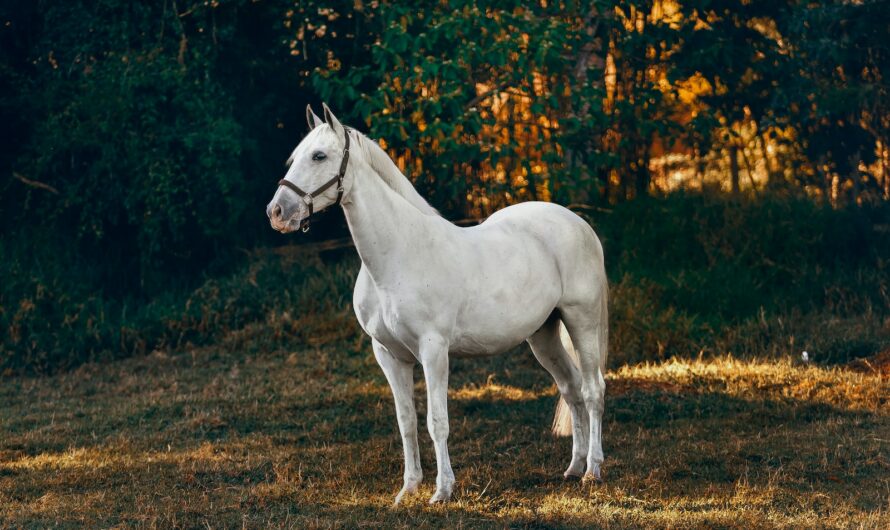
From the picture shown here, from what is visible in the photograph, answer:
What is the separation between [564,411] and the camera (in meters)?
7.26

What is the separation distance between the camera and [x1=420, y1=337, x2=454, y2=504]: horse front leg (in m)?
5.73

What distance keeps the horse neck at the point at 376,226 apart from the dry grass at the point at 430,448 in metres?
1.27

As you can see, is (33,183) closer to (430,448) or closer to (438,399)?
(430,448)

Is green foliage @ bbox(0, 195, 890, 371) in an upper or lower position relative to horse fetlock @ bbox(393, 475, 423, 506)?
upper

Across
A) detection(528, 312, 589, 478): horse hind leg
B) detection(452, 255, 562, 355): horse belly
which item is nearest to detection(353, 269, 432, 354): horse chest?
detection(452, 255, 562, 355): horse belly

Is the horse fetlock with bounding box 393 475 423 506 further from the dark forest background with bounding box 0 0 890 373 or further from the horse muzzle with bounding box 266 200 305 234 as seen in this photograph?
the dark forest background with bounding box 0 0 890 373

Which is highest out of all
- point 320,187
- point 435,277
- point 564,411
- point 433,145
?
point 433,145

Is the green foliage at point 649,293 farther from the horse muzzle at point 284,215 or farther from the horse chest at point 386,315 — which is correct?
the horse muzzle at point 284,215

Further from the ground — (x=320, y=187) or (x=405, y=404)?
(x=320, y=187)

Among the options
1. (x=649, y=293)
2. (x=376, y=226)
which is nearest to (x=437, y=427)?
(x=376, y=226)

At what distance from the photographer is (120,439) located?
7.95 m

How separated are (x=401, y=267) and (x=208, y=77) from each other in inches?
303

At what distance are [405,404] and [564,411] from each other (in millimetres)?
1560

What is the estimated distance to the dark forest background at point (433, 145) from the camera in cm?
1151
